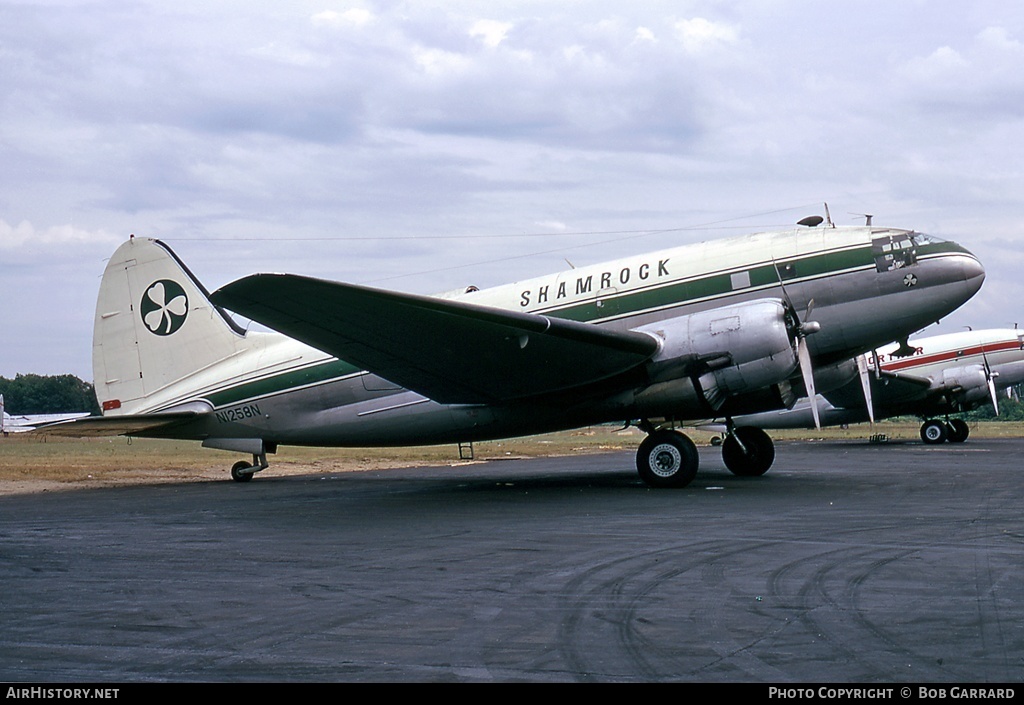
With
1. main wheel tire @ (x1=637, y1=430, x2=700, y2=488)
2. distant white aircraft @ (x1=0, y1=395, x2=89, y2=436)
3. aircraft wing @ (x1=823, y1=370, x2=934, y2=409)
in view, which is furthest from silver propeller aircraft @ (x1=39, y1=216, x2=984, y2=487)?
aircraft wing @ (x1=823, y1=370, x2=934, y2=409)

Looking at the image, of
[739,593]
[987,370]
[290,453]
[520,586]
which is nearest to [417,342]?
[520,586]

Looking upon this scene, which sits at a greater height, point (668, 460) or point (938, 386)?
point (938, 386)

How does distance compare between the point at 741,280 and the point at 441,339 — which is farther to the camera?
the point at 741,280

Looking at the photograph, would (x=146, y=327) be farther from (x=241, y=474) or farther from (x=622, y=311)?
(x=622, y=311)

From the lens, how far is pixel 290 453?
36.8 meters

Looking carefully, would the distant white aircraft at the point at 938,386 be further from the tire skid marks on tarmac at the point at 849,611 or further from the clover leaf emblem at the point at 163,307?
the tire skid marks on tarmac at the point at 849,611

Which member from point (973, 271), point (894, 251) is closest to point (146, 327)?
point (894, 251)

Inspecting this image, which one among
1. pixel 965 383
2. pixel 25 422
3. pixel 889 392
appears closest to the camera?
pixel 889 392

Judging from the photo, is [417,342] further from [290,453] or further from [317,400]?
[290,453]

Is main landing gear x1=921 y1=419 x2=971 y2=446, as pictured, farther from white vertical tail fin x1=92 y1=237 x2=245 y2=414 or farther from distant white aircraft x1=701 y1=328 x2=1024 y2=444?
white vertical tail fin x1=92 y1=237 x2=245 y2=414

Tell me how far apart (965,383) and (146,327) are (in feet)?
104

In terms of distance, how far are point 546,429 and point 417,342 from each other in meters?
4.20

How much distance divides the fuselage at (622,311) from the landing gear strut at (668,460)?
0.97 meters

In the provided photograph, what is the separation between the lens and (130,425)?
2038cm
